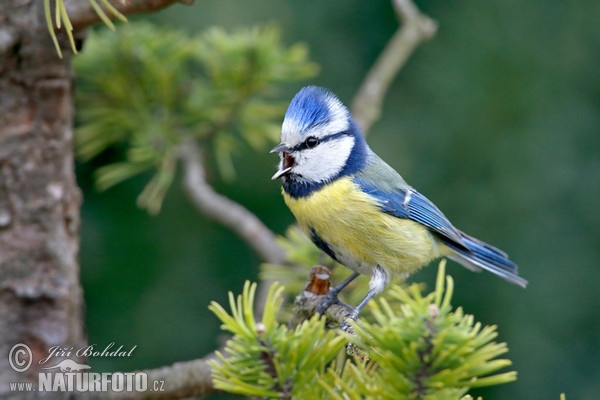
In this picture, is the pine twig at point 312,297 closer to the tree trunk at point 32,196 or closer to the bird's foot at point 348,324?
the bird's foot at point 348,324

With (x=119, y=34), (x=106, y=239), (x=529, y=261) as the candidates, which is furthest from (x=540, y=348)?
(x=119, y=34)

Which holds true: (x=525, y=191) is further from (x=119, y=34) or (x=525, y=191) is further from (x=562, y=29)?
(x=119, y=34)

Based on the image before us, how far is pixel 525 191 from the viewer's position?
5.34 ft

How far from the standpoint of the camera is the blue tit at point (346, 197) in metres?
1.07

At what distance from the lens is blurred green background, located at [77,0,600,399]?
1.57 meters

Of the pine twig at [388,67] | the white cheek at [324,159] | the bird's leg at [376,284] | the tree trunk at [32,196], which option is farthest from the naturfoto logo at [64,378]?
the pine twig at [388,67]

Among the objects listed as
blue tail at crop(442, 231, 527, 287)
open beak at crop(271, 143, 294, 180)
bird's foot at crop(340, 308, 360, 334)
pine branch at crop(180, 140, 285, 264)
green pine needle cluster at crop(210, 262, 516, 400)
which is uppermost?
blue tail at crop(442, 231, 527, 287)

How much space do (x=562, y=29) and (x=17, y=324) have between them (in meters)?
1.32

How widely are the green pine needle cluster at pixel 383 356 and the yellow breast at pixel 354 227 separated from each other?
457 millimetres

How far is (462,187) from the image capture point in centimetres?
164

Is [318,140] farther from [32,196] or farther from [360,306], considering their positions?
[32,196]

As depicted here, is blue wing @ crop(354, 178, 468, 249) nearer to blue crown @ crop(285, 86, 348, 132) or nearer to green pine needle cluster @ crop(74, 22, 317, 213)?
blue crown @ crop(285, 86, 348, 132)

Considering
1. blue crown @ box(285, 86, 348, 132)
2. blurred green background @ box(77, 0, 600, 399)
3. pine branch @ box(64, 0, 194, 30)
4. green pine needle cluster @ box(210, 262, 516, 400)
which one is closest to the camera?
green pine needle cluster @ box(210, 262, 516, 400)

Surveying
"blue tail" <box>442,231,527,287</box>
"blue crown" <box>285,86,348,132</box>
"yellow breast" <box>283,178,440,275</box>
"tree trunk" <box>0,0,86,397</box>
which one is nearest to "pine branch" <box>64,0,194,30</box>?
"tree trunk" <box>0,0,86,397</box>
